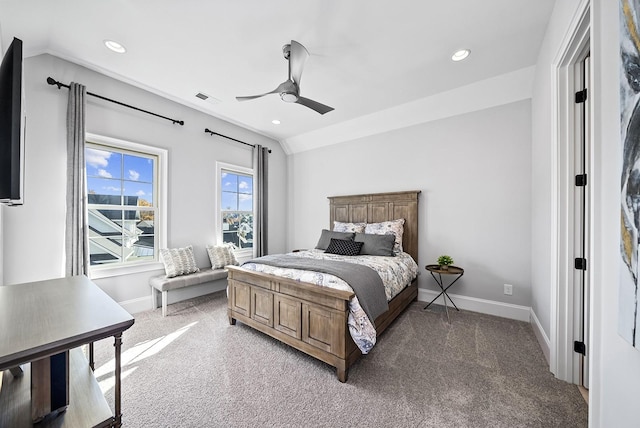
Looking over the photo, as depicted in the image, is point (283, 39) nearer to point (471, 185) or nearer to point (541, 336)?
point (471, 185)

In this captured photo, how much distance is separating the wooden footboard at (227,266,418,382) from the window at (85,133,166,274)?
1.61 m

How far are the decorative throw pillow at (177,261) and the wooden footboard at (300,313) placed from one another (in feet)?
3.27

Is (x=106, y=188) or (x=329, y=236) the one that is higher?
(x=106, y=188)

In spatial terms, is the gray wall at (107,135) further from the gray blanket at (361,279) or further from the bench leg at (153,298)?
the gray blanket at (361,279)

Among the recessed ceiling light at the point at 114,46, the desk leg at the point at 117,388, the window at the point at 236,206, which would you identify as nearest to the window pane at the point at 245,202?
the window at the point at 236,206

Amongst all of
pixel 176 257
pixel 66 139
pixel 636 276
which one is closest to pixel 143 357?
pixel 176 257

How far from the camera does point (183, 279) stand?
3221 mm

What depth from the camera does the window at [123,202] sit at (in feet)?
9.86

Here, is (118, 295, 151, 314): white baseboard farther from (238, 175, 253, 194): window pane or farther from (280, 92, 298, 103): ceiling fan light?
(280, 92, 298, 103): ceiling fan light

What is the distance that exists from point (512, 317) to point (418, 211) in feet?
5.75

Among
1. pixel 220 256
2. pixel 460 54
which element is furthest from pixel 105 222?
pixel 460 54

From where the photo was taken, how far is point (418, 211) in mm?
3727

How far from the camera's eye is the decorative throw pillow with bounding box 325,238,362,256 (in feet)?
11.1

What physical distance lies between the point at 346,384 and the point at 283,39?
311cm
